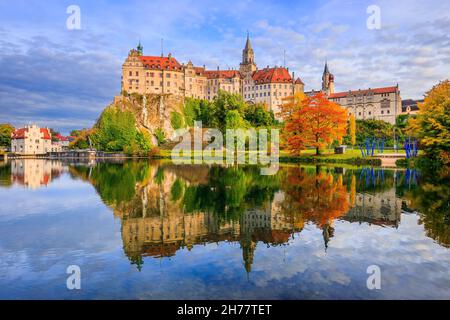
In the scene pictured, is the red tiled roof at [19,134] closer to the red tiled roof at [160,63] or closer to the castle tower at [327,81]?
the red tiled roof at [160,63]

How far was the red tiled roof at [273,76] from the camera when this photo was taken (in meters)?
109

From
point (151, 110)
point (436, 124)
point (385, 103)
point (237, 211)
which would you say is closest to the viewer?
point (237, 211)

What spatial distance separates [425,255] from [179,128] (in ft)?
273

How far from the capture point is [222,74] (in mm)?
111688

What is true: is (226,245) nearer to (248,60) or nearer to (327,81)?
(248,60)

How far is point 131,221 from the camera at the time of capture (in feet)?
45.2

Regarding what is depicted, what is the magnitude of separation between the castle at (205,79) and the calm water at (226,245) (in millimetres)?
79316

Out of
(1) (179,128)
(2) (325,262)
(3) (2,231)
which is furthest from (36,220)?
(1) (179,128)

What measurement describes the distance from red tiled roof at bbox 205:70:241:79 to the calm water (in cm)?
9425

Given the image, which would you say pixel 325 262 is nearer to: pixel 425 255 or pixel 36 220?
pixel 425 255

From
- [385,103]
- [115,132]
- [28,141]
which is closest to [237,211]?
[115,132]

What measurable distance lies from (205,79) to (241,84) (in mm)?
13389

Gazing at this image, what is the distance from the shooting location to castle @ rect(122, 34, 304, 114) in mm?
94500

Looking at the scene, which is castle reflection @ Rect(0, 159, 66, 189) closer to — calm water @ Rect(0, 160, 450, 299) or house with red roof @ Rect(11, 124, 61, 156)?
calm water @ Rect(0, 160, 450, 299)
